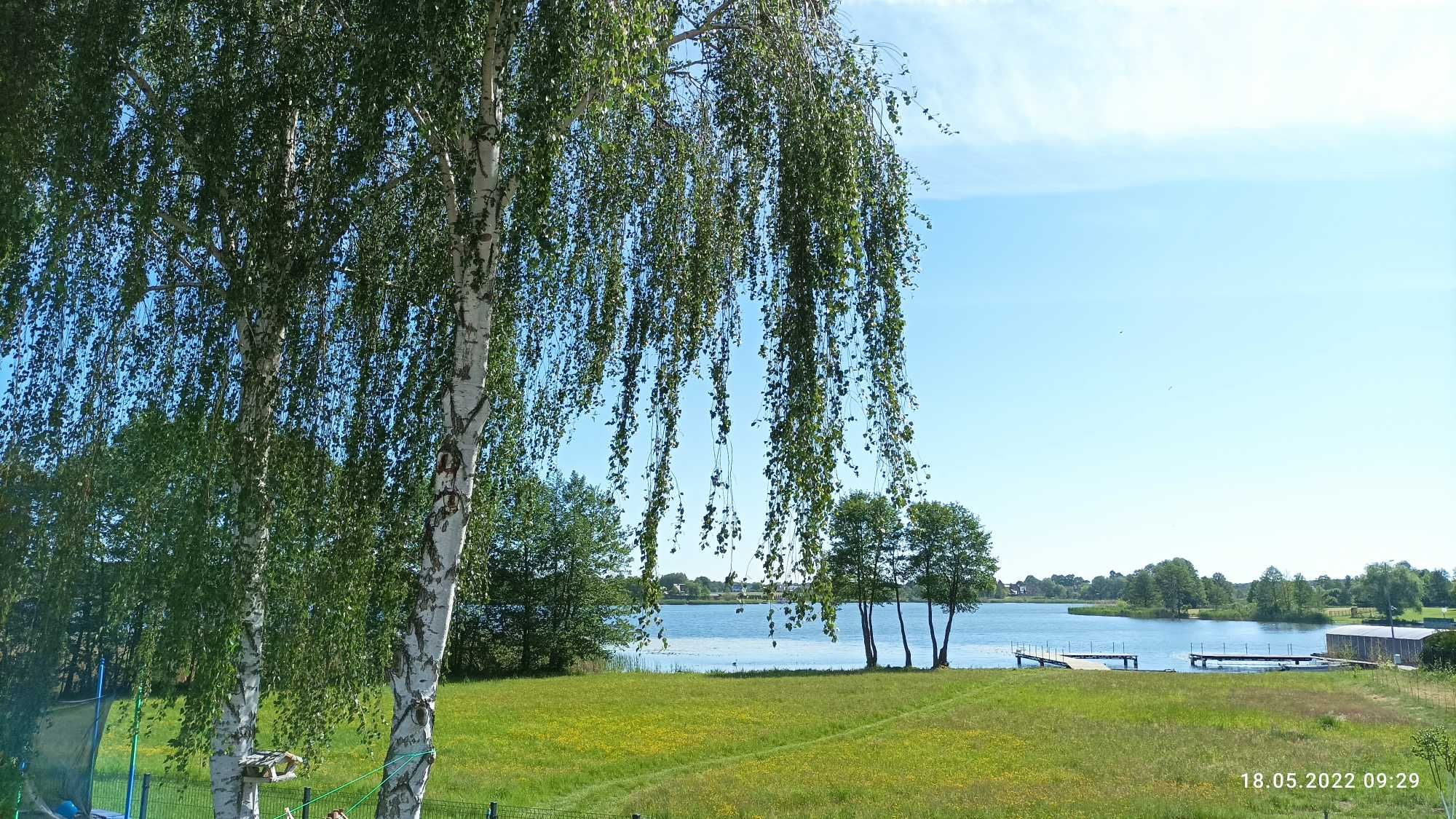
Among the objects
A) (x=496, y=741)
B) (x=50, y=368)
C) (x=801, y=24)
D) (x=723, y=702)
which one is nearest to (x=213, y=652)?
(x=50, y=368)

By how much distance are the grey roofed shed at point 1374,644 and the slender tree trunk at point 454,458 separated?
5598 centimetres

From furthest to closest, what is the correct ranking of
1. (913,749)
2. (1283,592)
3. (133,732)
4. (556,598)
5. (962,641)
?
(1283,592)
(962,641)
(556,598)
(913,749)
(133,732)

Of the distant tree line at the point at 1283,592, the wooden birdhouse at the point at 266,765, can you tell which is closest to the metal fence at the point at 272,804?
the wooden birdhouse at the point at 266,765

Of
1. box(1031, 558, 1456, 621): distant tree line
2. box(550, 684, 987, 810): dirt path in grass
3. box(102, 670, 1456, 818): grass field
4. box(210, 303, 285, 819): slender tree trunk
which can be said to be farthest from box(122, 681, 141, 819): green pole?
box(1031, 558, 1456, 621): distant tree line

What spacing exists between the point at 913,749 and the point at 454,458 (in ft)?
63.1

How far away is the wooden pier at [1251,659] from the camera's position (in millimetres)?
60303

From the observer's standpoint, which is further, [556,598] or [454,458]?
[556,598]

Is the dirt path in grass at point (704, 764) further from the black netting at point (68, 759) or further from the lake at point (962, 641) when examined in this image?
the black netting at point (68, 759)

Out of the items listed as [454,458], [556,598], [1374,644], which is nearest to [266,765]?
[454,458]

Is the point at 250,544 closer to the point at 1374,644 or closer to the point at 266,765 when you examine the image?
the point at 266,765

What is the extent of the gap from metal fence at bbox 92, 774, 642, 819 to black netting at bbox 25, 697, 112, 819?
172cm

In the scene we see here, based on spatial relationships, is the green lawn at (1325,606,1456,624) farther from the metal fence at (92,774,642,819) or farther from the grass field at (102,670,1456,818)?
the metal fence at (92,774,642,819)

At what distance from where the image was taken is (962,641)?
306 feet

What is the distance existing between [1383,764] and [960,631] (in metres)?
95.4
